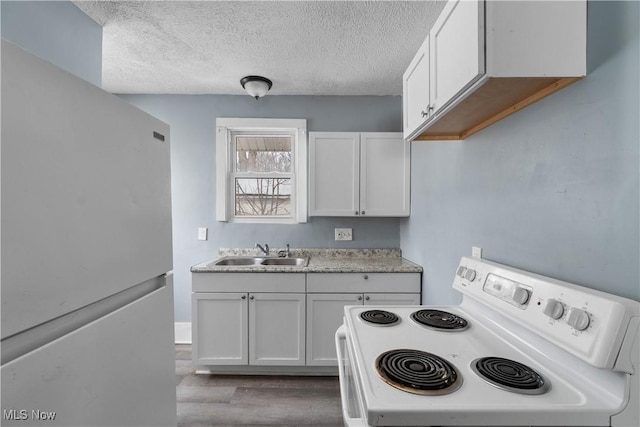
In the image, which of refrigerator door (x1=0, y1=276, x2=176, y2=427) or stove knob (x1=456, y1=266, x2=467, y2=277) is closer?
refrigerator door (x1=0, y1=276, x2=176, y2=427)

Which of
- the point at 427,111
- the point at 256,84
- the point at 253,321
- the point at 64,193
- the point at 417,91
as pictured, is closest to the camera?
the point at 64,193

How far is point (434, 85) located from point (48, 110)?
3.97 ft

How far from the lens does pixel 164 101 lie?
2682 mm

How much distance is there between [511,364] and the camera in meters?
0.84

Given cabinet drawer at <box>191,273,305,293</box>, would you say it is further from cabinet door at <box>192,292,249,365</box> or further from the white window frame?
the white window frame

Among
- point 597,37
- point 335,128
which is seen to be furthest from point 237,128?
point 597,37

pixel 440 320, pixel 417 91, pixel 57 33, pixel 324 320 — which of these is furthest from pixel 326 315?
pixel 57 33

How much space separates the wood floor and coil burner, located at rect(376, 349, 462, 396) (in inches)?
45.7

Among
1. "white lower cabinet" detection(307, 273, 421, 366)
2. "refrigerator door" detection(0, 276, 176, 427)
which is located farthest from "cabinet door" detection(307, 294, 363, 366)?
"refrigerator door" detection(0, 276, 176, 427)

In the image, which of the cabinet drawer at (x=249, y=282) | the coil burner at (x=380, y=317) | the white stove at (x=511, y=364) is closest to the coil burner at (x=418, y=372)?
the white stove at (x=511, y=364)

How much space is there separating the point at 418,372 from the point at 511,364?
31cm

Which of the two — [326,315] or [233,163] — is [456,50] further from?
[233,163]

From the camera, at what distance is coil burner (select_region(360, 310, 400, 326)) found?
3.73 ft

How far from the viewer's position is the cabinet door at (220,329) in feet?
6.94
